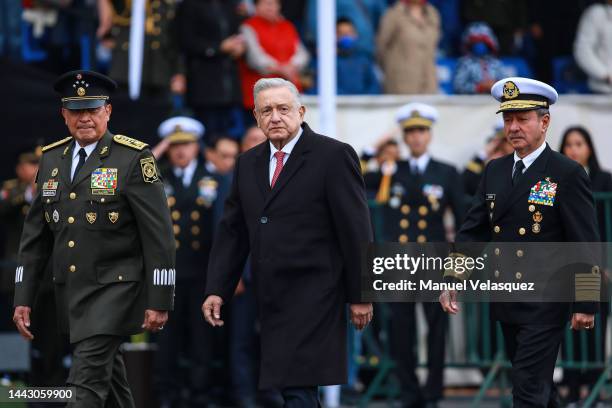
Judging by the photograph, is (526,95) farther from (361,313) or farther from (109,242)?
(109,242)

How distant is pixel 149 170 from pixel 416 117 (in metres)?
4.60

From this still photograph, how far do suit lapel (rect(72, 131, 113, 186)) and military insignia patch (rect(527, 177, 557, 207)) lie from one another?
7.95ft

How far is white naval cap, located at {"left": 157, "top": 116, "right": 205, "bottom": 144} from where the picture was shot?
12.6 m

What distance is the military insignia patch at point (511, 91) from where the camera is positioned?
8.43 meters

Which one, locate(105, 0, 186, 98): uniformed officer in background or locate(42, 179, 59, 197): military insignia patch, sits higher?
locate(105, 0, 186, 98): uniformed officer in background

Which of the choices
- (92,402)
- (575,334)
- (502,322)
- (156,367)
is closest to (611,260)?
(575,334)

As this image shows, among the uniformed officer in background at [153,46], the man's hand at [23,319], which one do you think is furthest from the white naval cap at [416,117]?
the man's hand at [23,319]

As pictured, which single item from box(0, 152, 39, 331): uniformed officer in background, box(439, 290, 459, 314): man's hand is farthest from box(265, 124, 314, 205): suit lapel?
box(0, 152, 39, 331): uniformed officer in background

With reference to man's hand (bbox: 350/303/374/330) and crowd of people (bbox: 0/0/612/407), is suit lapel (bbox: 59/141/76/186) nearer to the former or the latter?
man's hand (bbox: 350/303/374/330)

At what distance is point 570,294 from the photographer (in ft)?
27.0

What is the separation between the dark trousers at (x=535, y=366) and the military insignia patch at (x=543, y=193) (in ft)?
2.28

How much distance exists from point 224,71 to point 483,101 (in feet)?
8.50

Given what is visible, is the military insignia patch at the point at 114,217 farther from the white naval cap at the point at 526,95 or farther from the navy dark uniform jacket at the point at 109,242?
the white naval cap at the point at 526,95

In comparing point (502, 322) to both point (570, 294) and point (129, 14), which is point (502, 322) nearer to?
point (570, 294)
